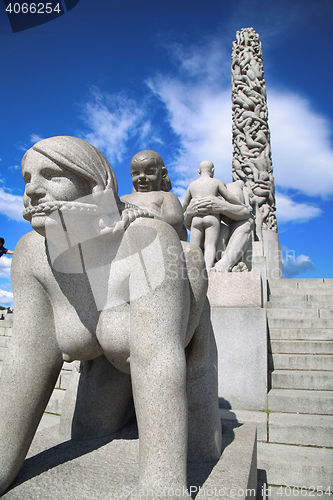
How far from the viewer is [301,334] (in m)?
5.20

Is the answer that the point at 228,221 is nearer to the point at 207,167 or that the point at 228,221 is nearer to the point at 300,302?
the point at 207,167

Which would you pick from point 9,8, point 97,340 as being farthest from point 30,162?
point 9,8

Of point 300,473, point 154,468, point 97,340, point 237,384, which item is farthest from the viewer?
point 237,384

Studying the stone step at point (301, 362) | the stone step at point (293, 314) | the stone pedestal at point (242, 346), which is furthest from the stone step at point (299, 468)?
the stone step at point (293, 314)

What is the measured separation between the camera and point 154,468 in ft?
4.67

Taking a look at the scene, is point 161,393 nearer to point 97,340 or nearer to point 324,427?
point 97,340

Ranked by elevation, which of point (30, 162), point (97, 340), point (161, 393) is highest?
point (30, 162)

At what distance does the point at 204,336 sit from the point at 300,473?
188 centimetres

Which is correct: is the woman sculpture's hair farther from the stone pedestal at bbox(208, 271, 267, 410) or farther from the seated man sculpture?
the seated man sculpture

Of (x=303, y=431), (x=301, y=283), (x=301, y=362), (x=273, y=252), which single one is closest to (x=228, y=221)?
(x=301, y=362)

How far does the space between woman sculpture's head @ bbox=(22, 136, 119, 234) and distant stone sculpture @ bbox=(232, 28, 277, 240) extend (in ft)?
44.7

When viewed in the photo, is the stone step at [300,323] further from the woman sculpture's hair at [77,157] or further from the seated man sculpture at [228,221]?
the woman sculpture's hair at [77,157]

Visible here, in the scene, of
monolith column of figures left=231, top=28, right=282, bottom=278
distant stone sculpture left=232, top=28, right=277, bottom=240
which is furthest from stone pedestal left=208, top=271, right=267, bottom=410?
distant stone sculpture left=232, top=28, right=277, bottom=240

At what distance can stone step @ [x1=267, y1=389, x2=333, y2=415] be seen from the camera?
12.7 ft
